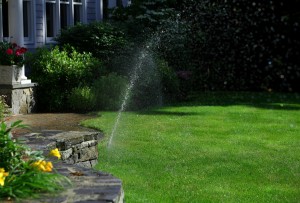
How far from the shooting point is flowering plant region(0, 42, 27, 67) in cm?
1234

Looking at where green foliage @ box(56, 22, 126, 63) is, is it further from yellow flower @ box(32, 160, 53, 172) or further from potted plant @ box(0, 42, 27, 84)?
yellow flower @ box(32, 160, 53, 172)

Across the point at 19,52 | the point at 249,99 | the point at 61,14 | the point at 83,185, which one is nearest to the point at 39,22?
the point at 61,14

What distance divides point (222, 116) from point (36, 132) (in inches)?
205

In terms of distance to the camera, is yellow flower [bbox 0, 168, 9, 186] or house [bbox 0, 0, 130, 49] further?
house [bbox 0, 0, 130, 49]

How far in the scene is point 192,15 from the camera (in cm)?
1892

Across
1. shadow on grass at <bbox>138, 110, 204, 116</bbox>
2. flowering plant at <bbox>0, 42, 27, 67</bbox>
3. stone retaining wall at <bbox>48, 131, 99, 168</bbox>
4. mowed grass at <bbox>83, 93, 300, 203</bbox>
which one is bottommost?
mowed grass at <bbox>83, 93, 300, 203</bbox>

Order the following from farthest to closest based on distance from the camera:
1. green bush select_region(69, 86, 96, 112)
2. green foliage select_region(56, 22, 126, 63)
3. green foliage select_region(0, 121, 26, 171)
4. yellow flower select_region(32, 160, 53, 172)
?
green foliage select_region(56, 22, 126, 63)
green bush select_region(69, 86, 96, 112)
green foliage select_region(0, 121, 26, 171)
yellow flower select_region(32, 160, 53, 172)

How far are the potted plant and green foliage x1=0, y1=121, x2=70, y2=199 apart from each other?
713 centimetres

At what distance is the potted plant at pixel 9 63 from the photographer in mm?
12344

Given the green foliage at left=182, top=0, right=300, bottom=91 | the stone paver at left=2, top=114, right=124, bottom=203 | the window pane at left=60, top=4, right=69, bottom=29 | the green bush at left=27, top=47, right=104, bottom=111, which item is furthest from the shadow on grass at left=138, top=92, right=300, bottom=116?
the stone paver at left=2, top=114, right=124, bottom=203

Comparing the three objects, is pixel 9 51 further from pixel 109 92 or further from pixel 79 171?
pixel 79 171

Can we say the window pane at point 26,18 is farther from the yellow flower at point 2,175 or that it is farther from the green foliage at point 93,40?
the yellow flower at point 2,175

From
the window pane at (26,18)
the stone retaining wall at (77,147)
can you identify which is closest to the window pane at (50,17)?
the window pane at (26,18)

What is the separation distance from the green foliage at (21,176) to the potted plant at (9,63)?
7.13 meters
